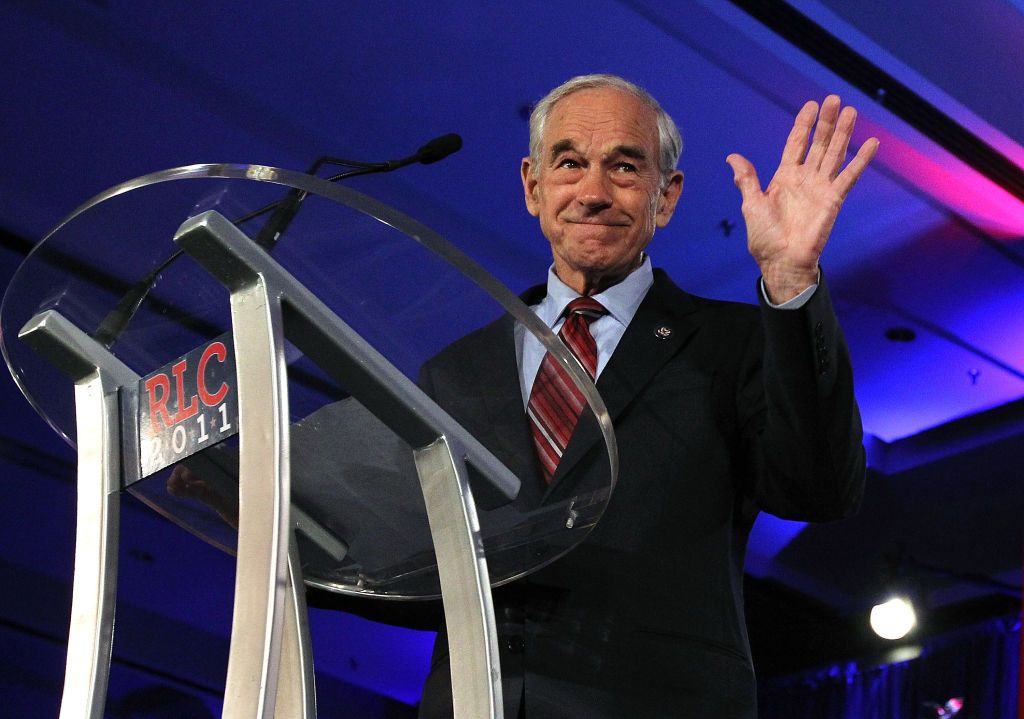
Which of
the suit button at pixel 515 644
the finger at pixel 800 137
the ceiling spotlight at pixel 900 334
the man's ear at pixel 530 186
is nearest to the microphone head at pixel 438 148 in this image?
the man's ear at pixel 530 186

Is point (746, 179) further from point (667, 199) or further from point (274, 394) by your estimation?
point (274, 394)

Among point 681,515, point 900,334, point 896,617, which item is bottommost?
point 681,515

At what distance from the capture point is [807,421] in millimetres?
1112

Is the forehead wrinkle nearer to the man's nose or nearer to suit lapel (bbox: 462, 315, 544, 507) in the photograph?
the man's nose

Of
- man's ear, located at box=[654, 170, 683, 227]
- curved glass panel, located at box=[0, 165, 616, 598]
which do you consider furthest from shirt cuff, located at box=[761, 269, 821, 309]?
man's ear, located at box=[654, 170, 683, 227]

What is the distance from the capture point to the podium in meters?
0.73

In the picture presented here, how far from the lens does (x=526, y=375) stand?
0.87 meters

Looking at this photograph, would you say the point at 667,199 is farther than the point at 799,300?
Yes

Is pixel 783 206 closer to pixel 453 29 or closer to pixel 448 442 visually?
pixel 448 442

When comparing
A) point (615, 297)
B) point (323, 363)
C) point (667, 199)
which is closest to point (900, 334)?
point (667, 199)

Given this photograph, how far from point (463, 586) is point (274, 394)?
190 mm

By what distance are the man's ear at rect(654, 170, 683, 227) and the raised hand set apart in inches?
13.3

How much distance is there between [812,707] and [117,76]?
5110 mm

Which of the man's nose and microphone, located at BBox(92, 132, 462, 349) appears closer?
microphone, located at BBox(92, 132, 462, 349)
